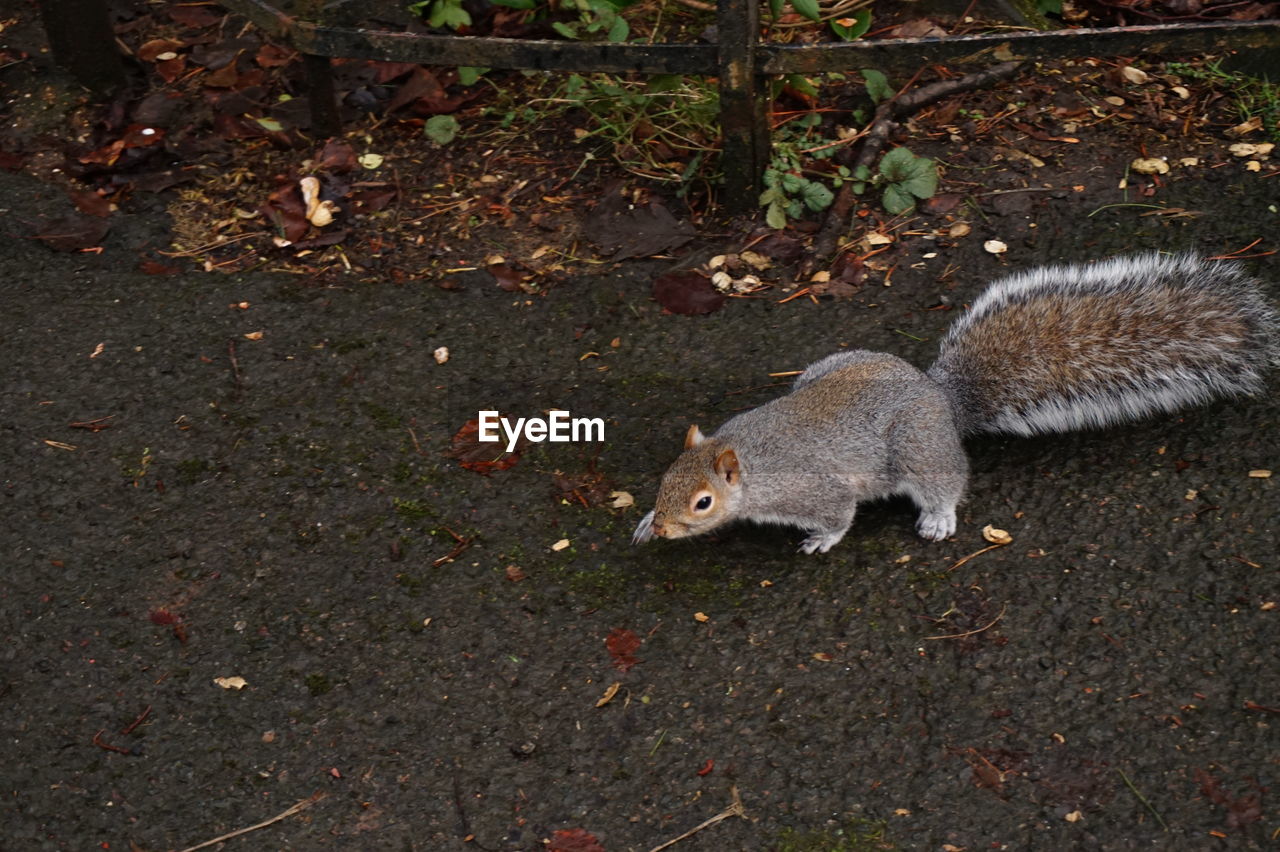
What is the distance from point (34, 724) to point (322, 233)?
1656 mm

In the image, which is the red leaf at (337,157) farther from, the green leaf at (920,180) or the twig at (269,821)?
the twig at (269,821)

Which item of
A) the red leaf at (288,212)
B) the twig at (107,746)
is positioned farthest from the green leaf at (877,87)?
the twig at (107,746)

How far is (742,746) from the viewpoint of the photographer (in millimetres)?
2350

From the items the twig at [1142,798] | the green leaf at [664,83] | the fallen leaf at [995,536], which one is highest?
the green leaf at [664,83]

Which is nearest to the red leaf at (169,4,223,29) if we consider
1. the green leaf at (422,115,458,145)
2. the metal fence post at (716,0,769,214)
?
the green leaf at (422,115,458,145)

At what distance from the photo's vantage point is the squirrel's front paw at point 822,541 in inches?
106

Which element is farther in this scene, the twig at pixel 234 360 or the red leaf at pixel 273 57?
the red leaf at pixel 273 57

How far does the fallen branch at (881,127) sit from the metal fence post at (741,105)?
24cm

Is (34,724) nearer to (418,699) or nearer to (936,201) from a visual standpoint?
(418,699)

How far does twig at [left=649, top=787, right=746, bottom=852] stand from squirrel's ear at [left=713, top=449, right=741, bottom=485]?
2.13 feet

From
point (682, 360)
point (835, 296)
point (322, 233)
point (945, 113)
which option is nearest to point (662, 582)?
point (682, 360)

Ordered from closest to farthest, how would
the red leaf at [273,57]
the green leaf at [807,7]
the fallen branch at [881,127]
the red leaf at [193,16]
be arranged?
the green leaf at [807,7] < the fallen branch at [881,127] < the red leaf at [273,57] < the red leaf at [193,16]

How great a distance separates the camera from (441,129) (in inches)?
150

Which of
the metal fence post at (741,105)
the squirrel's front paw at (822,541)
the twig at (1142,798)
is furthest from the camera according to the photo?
the metal fence post at (741,105)
